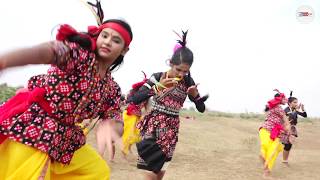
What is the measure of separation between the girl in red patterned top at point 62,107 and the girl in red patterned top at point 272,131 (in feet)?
24.2

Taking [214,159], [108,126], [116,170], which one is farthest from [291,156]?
[108,126]

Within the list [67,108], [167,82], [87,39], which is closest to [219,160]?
[167,82]

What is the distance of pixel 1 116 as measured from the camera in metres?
3.60

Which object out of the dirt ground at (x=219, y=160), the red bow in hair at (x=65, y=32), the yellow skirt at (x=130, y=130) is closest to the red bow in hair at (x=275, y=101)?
the dirt ground at (x=219, y=160)

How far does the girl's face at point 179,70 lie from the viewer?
242 inches

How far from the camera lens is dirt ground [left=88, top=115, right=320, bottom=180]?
1046cm

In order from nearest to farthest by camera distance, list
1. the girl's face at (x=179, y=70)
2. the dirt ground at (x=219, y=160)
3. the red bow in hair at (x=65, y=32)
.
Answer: the red bow in hair at (x=65, y=32)
the girl's face at (x=179, y=70)
the dirt ground at (x=219, y=160)

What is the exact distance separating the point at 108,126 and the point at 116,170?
633cm

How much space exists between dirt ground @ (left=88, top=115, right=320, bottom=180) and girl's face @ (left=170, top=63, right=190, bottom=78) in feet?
11.8

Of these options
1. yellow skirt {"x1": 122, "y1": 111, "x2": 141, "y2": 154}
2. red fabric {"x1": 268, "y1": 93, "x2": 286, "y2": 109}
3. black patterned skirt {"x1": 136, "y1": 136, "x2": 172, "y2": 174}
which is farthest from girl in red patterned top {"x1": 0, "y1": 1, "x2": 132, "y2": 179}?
red fabric {"x1": 268, "y1": 93, "x2": 286, "y2": 109}

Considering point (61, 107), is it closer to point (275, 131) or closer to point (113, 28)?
point (113, 28)

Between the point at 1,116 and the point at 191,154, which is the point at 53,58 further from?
the point at 191,154

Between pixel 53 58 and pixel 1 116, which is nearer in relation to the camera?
pixel 53 58

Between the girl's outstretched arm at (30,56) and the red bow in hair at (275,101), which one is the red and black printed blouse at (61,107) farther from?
the red bow in hair at (275,101)
